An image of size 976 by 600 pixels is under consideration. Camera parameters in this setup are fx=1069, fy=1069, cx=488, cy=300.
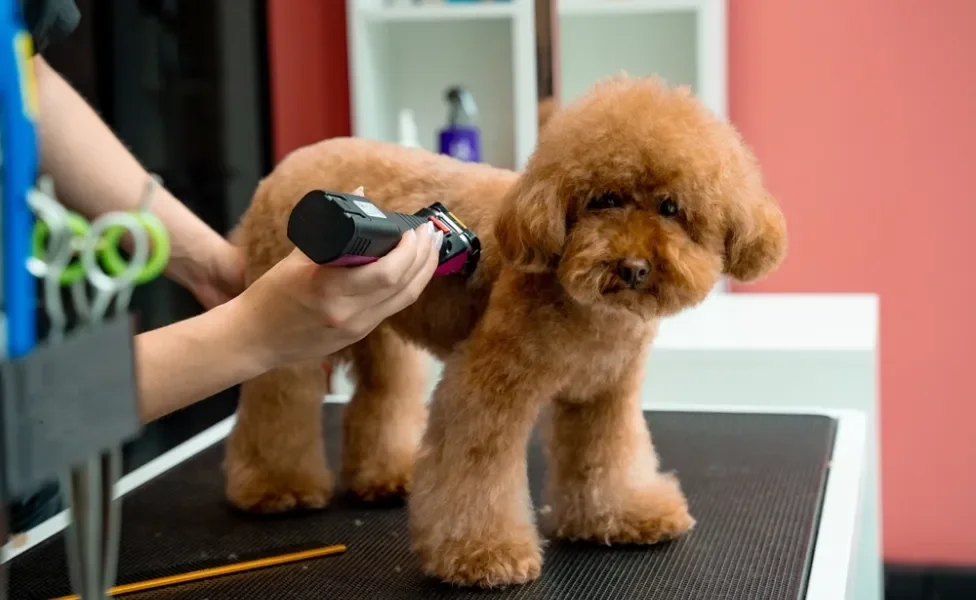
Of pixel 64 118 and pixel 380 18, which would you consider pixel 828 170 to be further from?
pixel 64 118

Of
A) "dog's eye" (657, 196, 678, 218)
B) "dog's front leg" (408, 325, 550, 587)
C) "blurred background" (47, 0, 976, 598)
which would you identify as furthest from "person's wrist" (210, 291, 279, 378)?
"blurred background" (47, 0, 976, 598)

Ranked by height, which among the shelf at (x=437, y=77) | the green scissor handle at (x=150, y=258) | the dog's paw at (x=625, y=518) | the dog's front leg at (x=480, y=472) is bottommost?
the dog's paw at (x=625, y=518)

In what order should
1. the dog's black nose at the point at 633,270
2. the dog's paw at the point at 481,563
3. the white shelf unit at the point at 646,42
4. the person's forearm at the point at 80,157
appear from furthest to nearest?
the white shelf unit at the point at 646,42
the person's forearm at the point at 80,157
the dog's paw at the point at 481,563
the dog's black nose at the point at 633,270

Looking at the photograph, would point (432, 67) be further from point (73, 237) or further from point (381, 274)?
point (73, 237)

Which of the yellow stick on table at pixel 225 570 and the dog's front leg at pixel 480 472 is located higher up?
the dog's front leg at pixel 480 472

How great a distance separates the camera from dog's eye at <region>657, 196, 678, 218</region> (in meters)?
0.79

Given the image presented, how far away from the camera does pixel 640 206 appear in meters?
0.80

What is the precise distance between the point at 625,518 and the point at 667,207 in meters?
0.31

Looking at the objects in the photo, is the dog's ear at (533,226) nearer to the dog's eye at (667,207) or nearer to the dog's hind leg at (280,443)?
the dog's eye at (667,207)

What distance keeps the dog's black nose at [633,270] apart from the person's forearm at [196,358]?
0.84 feet

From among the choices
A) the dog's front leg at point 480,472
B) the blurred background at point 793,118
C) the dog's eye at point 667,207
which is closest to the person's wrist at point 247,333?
the dog's front leg at point 480,472

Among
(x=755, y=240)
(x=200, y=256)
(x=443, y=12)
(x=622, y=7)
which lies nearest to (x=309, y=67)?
(x=443, y=12)

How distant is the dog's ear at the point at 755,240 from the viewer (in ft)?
2.66

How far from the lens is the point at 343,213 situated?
2.07 feet
